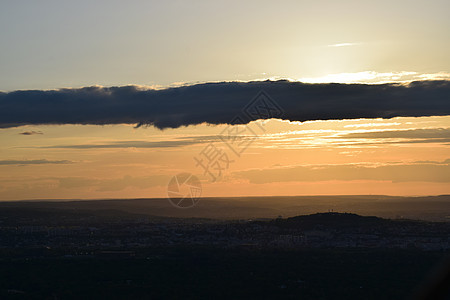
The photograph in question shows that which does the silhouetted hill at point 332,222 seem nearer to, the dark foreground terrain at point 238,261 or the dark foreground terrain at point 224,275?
the dark foreground terrain at point 238,261

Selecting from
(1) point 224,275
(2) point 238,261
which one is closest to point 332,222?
(2) point 238,261

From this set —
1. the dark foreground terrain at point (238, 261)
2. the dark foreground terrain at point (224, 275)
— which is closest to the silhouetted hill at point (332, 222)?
the dark foreground terrain at point (238, 261)

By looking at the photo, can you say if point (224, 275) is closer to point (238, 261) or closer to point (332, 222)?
point (238, 261)

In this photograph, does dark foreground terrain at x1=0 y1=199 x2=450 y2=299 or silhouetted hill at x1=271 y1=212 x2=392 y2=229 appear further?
silhouetted hill at x1=271 y1=212 x2=392 y2=229

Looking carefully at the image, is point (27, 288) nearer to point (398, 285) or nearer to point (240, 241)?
point (398, 285)

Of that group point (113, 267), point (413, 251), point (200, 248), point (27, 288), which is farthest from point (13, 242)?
point (413, 251)

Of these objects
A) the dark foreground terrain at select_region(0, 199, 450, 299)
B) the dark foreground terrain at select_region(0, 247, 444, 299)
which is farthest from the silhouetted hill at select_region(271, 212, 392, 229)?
the dark foreground terrain at select_region(0, 247, 444, 299)

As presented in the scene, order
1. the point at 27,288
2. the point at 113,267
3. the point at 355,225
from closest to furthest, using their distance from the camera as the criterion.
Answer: the point at 27,288 < the point at 113,267 < the point at 355,225

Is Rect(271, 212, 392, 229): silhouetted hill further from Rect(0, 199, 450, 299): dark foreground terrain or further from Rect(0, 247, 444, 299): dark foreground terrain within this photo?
Rect(0, 247, 444, 299): dark foreground terrain
